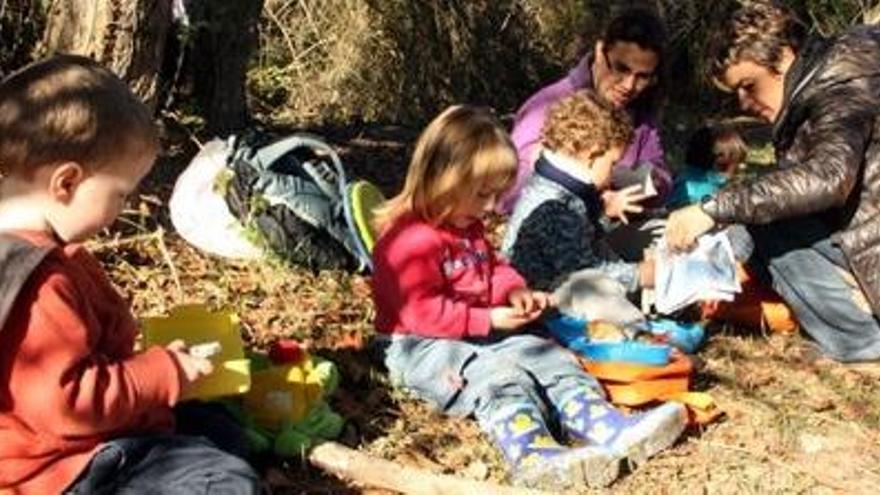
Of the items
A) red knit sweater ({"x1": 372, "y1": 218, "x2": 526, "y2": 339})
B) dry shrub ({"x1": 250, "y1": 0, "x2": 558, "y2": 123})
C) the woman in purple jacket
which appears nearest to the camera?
red knit sweater ({"x1": 372, "y1": 218, "x2": 526, "y2": 339})

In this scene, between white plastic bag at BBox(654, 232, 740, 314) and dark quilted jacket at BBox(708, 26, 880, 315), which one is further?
white plastic bag at BBox(654, 232, 740, 314)

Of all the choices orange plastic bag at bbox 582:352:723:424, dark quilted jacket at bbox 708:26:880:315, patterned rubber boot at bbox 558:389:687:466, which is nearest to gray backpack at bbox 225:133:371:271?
orange plastic bag at bbox 582:352:723:424

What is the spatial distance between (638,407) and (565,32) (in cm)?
776

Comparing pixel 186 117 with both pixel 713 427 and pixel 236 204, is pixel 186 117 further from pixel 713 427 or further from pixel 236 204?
pixel 713 427

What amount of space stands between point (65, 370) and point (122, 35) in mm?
2290

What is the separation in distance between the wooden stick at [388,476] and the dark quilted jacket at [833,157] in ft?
4.84

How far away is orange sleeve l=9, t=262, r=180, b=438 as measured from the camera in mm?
2605

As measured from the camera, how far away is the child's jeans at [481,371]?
145 inches

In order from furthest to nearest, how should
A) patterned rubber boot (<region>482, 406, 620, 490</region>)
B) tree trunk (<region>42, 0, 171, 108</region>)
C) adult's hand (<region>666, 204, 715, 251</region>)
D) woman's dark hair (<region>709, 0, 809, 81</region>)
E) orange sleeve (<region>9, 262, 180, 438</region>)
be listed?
tree trunk (<region>42, 0, 171, 108</region>), woman's dark hair (<region>709, 0, 809, 81</region>), adult's hand (<region>666, 204, 715, 251</region>), patterned rubber boot (<region>482, 406, 620, 490</region>), orange sleeve (<region>9, 262, 180, 438</region>)

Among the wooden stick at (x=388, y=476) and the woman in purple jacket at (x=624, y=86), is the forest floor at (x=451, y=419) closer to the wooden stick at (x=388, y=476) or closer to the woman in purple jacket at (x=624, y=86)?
the wooden stick at (x=388, y=476)

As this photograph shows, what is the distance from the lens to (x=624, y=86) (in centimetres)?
500

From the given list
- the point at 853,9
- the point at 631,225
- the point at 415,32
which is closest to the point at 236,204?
the point at 631,225

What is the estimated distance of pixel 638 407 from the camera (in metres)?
3.87

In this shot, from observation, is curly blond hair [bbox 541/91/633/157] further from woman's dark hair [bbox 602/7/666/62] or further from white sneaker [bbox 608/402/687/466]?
white sneaker [bbox 608/402/687/466]
